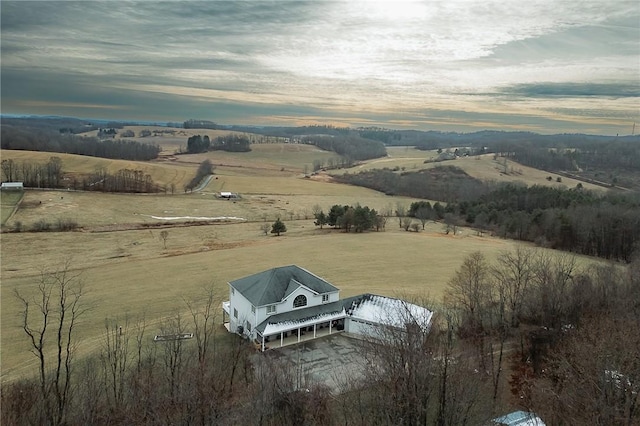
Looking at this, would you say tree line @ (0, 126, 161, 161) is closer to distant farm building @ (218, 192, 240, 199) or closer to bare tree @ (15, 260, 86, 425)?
distant farm building @ (218, 192, 240, 199)

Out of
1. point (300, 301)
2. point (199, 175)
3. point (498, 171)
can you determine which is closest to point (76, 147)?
point (199, 175)

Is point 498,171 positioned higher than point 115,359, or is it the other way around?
point 498,171

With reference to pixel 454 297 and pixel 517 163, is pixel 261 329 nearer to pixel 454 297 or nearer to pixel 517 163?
pixel 454 297

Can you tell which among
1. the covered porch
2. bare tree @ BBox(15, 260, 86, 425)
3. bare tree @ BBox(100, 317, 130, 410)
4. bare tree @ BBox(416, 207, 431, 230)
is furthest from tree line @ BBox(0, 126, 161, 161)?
the covered porch

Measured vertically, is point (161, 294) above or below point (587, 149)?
below

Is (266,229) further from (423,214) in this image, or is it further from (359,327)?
(359,327)

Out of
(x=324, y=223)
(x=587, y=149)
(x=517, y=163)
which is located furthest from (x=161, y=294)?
(x=587, y=149)
